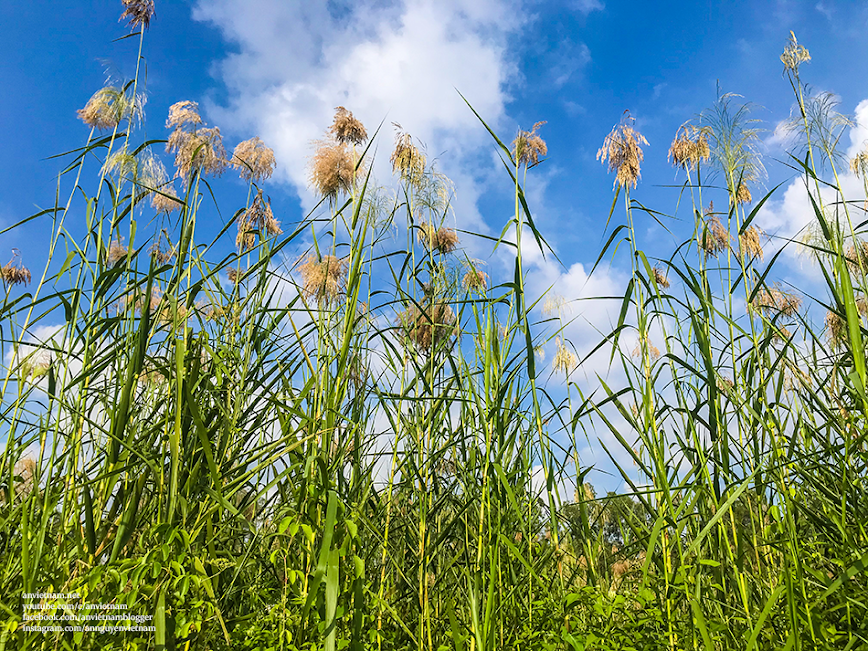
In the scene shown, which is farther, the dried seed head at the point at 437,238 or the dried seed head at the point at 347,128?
the dried seed head at the point at 347,128

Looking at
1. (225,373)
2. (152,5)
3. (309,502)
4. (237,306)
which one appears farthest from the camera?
(152,5)

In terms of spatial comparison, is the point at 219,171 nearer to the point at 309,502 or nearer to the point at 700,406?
the point at 309,502

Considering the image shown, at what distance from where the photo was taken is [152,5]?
2.16 meters

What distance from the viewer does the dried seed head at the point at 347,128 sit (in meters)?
Answer: 2.53

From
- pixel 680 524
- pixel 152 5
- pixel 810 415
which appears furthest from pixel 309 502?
pixel 152 5

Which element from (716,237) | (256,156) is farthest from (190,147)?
(716,237)

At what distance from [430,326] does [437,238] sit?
0.41 metres

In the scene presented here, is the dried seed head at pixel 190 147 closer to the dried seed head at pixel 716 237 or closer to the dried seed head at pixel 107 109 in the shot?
the dried seed head at pixel 107 109

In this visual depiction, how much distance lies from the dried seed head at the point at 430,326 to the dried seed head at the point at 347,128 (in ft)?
3.17

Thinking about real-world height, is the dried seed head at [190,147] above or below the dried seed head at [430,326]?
above

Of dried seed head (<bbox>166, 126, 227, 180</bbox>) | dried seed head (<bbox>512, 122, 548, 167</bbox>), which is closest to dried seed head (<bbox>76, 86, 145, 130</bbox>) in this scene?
dried seed head (<bbox>166, 126, 227, 180</bbox>)

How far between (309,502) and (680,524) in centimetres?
88

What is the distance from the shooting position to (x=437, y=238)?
2.11 metres

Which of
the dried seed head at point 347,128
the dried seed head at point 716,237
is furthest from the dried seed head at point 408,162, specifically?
the dried seed head at point 716,237
